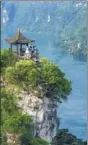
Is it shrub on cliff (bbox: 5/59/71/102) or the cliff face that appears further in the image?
the cliff face

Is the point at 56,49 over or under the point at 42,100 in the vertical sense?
over

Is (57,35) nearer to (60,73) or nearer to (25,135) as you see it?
(60,73)

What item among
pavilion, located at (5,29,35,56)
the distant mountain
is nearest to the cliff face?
pavilion, located at (5,29,35,56)

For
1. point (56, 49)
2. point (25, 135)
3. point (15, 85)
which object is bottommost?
point (25, 135)

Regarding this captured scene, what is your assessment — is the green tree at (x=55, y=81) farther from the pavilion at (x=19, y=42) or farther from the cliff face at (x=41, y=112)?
the pavilion at (x=19, y=42)

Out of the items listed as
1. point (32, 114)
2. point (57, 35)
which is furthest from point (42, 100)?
point (57, 35)

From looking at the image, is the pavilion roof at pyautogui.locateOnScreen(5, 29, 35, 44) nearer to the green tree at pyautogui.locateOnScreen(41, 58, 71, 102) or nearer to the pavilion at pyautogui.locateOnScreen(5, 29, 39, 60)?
the pavilion at pyautogui.locateOnScreen(5, 29, 39, 60)

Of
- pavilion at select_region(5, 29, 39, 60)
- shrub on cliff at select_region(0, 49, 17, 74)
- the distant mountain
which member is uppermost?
the distant mountain
